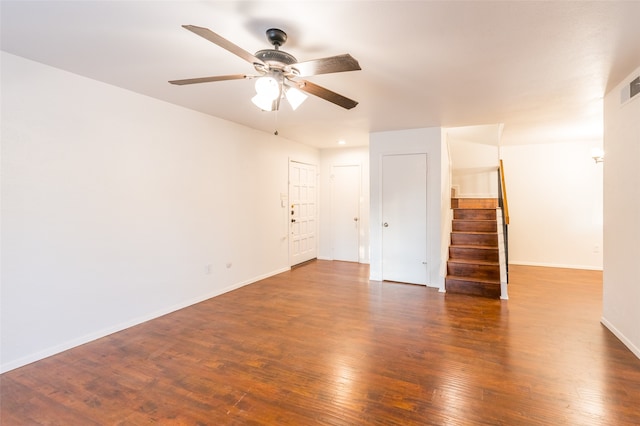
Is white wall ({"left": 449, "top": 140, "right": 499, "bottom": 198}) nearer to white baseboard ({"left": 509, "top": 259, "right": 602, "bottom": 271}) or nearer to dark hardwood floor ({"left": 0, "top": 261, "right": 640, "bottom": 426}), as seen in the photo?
white baseboard ({"left": 509, "top": 259, "right": 602, "bottom": 271})

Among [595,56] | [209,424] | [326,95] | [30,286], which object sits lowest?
[209,424]

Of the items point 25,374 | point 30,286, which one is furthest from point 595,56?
point 25,374

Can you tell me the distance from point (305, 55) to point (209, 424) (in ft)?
8.70

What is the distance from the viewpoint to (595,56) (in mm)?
2389

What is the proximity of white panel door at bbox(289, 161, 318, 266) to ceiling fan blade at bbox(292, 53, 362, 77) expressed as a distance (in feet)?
13.4

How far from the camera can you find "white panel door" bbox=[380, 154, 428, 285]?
493 centimetres

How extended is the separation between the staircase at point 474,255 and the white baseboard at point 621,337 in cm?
115

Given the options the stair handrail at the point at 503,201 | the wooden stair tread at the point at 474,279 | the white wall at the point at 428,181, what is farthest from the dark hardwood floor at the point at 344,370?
the stair handrail at the point at 503,201

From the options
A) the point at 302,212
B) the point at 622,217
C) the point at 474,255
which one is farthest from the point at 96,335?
the point at 622,217

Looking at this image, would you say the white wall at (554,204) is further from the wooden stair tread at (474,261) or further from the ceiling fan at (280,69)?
the ceiling fan at (280,69)

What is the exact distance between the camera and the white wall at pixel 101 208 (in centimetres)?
253

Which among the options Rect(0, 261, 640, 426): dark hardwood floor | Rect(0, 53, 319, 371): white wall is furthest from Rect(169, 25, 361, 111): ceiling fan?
Rect(0, 261, 640, 426): dark hardwood floor

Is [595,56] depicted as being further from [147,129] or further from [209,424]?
[147,129]

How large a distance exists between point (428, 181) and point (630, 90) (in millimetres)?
2442
